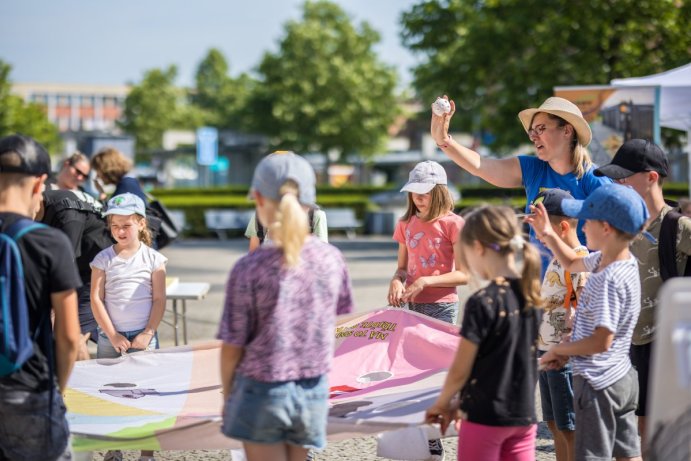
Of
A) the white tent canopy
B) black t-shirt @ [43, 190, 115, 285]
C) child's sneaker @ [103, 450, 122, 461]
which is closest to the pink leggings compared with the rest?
child's sneaker @ [103, 450, 122, 461]

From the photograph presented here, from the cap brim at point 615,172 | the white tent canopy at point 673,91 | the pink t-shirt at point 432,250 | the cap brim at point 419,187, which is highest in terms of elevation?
A: the white tent canopy at point 673,91

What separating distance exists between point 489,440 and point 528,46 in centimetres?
1954

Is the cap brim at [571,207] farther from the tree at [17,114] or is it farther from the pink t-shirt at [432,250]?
the tree at [17,114]

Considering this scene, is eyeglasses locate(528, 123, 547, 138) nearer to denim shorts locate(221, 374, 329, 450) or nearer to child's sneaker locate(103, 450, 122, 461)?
denim shorts locate(221, 374, 329, 450)

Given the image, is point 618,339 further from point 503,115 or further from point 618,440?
point 503,115

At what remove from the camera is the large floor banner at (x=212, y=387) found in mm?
4078

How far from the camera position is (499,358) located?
362 cm

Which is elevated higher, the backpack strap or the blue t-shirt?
the blue t-shirt

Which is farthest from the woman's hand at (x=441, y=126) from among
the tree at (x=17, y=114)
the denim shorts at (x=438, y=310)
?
the tree at (x=17, y=114)

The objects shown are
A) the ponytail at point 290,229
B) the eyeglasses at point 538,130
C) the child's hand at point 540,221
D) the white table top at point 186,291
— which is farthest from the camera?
the white table top at point 186,291

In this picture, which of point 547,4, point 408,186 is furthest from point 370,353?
point 547,4

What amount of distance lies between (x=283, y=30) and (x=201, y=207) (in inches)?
1102

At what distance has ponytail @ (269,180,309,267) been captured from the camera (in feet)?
10.7

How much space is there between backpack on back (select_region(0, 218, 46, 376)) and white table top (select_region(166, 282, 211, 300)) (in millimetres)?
4712
